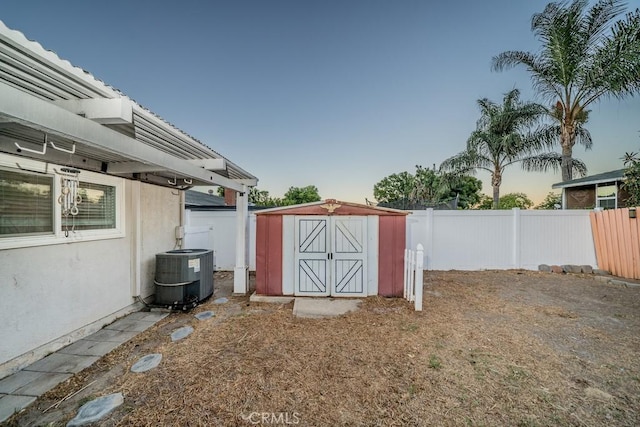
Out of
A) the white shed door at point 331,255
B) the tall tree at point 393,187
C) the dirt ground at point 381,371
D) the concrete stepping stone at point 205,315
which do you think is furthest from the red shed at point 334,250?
the tall tree at point 393,187

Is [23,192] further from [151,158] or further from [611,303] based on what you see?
[611,303]

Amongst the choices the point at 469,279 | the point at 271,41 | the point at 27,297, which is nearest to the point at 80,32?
→ the point at 271,41

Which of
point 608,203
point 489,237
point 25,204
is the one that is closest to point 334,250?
point 25,204

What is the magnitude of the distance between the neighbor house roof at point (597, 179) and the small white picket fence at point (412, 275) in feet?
32.0

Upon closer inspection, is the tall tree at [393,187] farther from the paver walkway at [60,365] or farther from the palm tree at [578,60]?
the paver walkway at [60,365]

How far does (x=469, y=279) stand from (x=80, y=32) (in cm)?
964

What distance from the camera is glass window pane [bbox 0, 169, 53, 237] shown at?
2576 millimetres

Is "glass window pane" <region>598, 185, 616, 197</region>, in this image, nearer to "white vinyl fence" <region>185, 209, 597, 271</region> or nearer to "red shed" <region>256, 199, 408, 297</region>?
"white vinyl fence" <region>185, 209, 597, 271</region>

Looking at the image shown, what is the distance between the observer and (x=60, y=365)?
2707 mm

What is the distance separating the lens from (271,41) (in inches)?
283

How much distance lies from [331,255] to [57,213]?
13.0 feet

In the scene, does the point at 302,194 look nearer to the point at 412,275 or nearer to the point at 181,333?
the point at 412,275

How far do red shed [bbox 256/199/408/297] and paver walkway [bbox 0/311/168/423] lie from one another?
221cm

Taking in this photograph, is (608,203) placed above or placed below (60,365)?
above
